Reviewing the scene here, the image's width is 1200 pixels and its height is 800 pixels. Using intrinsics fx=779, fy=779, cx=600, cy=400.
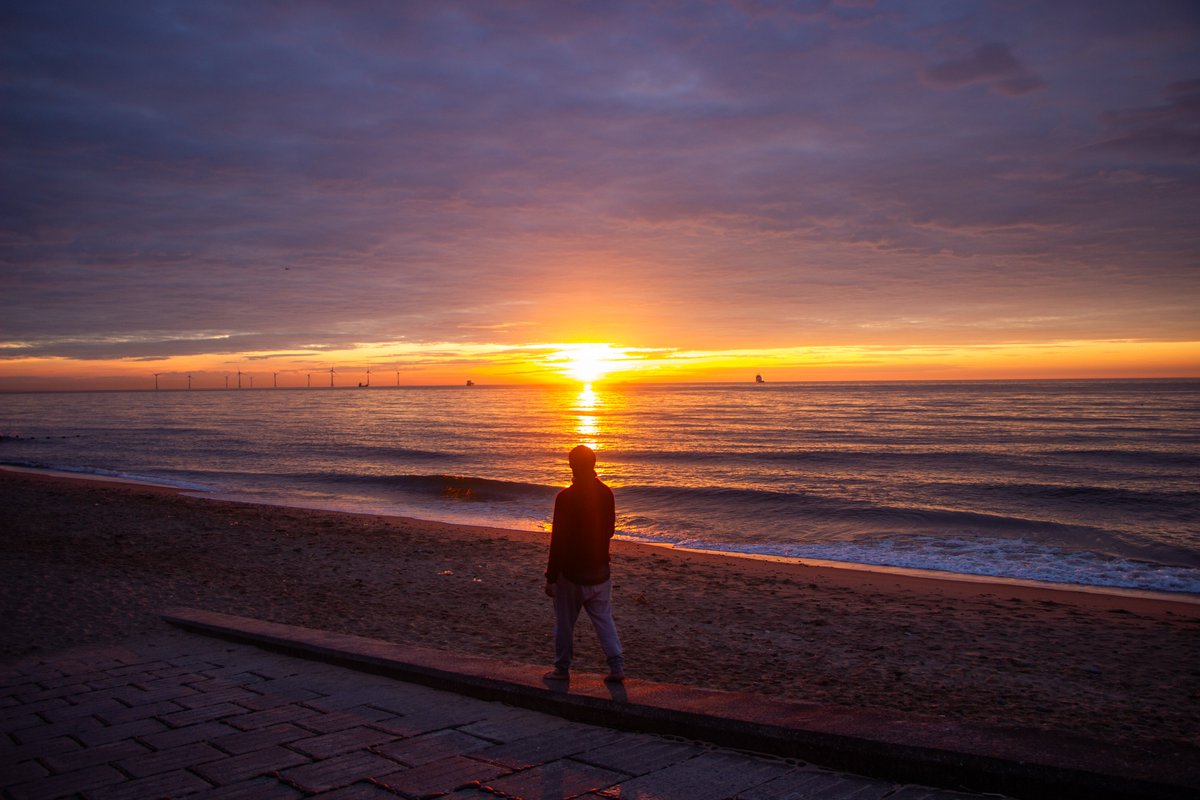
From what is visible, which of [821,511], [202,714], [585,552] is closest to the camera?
[202,714]

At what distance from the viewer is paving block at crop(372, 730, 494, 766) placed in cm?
436

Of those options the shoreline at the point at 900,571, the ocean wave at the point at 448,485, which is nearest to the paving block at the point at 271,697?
the shoreline at the point at 900,571

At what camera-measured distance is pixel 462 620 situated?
29.5 feet

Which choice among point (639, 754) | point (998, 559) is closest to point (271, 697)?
point (639, 754)

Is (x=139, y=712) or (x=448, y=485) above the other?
(x=139, y=712)

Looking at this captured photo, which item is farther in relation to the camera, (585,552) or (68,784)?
(585,552)

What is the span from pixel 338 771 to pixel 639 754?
1.65m

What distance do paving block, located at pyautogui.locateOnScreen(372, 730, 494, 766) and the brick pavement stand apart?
0.01 meters

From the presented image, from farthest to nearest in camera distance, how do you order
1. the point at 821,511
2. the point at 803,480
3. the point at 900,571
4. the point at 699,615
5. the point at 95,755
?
1. the point at 803,480
2. the point at 821,511
3. the point at 900,571
4. the point at 699,615
5. the point at 95,755

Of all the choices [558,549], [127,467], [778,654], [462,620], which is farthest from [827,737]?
[127,467]

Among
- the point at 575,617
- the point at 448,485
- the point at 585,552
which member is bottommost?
the point at 448,485

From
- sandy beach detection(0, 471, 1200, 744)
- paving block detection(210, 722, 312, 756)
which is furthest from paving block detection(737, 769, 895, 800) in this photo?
paving block detection(210, 722, 312, 756)

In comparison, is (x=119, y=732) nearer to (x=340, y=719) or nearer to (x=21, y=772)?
(x=21, y=772)

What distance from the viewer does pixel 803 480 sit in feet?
86.2
